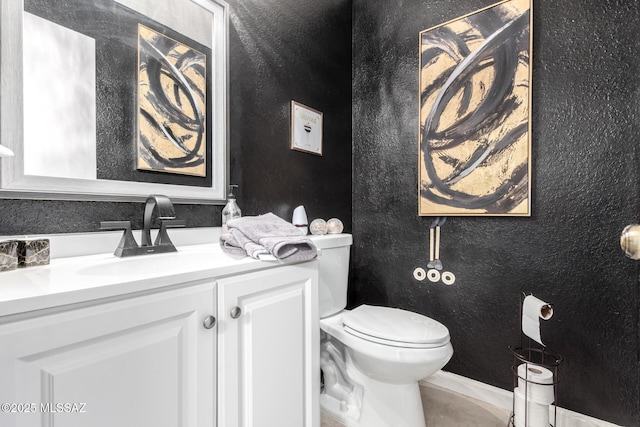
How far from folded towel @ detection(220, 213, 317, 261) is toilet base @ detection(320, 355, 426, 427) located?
69 centimetres

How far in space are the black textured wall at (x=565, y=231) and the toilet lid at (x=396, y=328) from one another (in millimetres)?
454

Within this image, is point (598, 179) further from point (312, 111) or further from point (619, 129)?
point (312, 111)

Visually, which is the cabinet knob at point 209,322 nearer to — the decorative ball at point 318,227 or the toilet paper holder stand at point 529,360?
the decorative ball at point 318,227

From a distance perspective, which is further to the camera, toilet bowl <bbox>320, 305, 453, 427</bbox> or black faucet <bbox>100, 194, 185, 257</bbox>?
toilet bowl <bbox>320, 305, 453, 427</bbox>

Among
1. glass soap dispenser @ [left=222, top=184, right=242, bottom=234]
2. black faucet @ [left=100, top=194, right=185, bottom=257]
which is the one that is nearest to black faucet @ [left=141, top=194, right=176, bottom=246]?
black faucet @ [left=100, top=194, right=185, bottom=257]

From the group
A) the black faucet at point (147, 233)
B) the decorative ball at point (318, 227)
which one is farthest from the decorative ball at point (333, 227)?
the black faucet at point (147, 233)

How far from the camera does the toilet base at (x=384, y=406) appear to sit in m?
1.22

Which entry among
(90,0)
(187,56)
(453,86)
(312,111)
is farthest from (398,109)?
(90,0)

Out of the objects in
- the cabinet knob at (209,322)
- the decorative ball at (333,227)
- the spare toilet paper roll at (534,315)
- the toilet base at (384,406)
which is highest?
the decorative ball at (333,227)

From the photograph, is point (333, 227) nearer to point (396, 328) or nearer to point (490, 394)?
point (396, 328)

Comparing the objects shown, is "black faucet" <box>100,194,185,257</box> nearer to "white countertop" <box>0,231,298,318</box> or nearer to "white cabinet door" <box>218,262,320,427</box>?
"white countertop" <box>0,231,298,318</box>

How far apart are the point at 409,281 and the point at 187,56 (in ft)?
5.28

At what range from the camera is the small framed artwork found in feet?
5.48

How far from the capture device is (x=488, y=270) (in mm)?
1534
